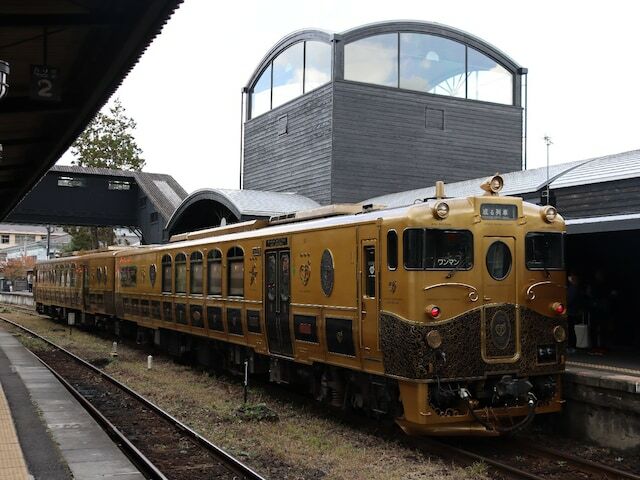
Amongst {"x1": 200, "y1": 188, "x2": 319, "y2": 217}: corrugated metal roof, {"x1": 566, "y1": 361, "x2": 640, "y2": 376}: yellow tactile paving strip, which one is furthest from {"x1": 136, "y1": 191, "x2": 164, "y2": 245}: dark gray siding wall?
{"x1": 566, "y1": 361, "x2": 640, "y2": 376}: yellow tactile paving strip

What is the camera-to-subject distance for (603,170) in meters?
13.1

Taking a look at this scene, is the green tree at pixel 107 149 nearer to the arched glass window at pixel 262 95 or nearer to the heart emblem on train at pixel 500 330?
the arched glass window at pixel 262 95

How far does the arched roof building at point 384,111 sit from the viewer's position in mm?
24703

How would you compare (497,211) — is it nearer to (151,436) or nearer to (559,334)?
(559,334)

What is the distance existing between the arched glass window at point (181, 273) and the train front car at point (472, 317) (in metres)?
7.63

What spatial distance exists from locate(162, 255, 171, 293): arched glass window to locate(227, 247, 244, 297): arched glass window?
148 inches

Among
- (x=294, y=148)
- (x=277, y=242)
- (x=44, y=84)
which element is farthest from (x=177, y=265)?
(x=294, y=148)

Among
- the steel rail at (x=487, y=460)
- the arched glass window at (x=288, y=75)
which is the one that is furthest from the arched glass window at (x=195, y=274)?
the arched glass window at (x=288, y=75)

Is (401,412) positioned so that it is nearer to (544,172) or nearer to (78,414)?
(78,414)

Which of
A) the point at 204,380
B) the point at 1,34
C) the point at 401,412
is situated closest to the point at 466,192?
the point at 204,380

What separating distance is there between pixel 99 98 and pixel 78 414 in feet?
15.2

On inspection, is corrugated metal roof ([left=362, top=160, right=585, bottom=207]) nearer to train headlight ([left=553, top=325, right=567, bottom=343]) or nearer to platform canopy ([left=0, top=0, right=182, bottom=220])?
train headlight ([left=553, top=325, right=567, bottom=343])

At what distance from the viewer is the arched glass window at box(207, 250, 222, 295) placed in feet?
43.5

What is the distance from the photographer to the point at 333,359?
31.2 ft
